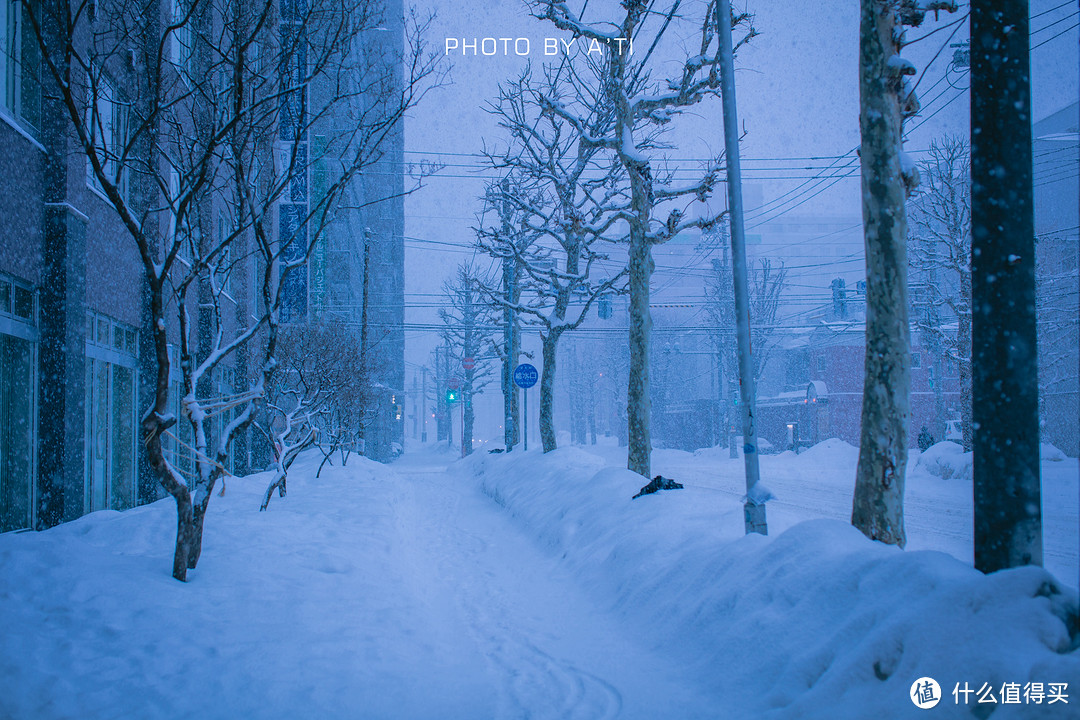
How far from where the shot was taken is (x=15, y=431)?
26.5ft

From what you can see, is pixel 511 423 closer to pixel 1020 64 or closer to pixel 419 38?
pixel 419 38

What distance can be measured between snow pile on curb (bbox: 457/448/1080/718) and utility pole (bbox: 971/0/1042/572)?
40 centimetres

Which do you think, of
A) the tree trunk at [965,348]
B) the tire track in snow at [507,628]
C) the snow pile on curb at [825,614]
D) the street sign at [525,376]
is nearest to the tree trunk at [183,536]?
the tire track in snow at [507,628]

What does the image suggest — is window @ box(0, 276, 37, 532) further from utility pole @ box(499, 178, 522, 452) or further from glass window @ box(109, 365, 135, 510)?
utility pole @ box(499, 178, 522, 452)

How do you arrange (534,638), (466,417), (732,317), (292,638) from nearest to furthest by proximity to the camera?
1. (292,638)
2. (534,638)
3. (732,317)
4. (466,417)

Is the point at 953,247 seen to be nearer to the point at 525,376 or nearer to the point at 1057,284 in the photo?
the point at 1057,284

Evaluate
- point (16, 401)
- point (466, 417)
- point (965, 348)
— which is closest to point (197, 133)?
point (16, 401)

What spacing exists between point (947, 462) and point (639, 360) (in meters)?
12.6

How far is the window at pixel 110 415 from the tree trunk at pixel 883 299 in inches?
417

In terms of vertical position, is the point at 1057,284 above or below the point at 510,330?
above

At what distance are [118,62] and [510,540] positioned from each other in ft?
33.3

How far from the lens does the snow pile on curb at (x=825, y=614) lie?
295 centimetres

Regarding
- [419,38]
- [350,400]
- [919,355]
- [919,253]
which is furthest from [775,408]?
[419,38]

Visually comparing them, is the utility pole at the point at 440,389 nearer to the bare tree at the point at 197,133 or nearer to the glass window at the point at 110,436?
the glass window at the point at 110,436
